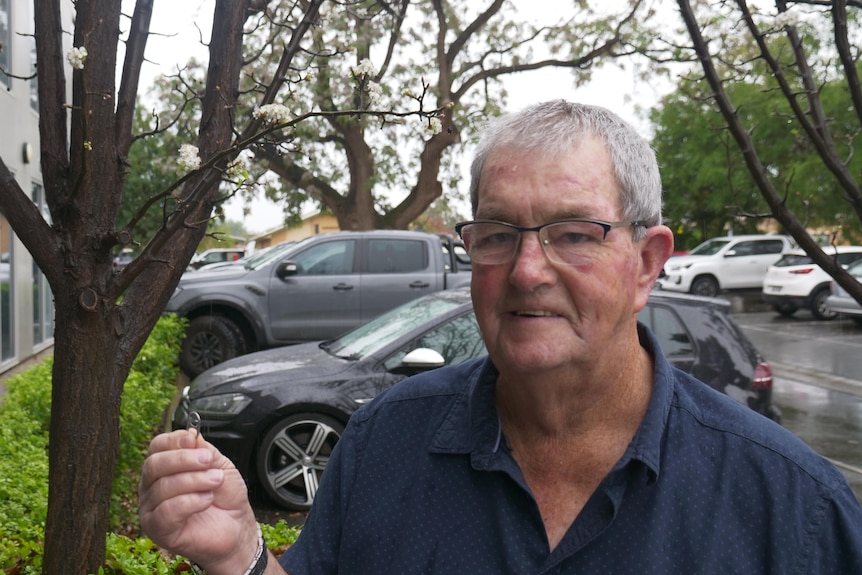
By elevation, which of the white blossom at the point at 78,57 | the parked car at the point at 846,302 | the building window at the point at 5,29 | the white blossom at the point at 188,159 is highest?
the building window at the point at 5,29

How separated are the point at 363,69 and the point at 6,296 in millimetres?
11448

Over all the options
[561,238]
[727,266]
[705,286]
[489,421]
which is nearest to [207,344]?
[489,421]

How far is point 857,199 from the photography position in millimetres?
3459

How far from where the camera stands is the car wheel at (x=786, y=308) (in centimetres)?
2164

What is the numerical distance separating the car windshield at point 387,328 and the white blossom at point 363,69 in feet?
11.4

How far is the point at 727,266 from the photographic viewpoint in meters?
26.0

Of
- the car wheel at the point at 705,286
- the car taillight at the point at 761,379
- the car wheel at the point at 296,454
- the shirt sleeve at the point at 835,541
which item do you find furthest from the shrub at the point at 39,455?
the car wheel at the point at 705,286

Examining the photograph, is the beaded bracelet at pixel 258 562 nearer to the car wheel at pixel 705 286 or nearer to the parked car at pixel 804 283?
the parked car at pixel 804 283

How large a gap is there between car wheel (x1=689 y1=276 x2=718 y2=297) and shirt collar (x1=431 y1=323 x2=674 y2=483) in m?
24.7

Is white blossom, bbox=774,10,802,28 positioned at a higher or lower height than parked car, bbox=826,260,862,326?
higher

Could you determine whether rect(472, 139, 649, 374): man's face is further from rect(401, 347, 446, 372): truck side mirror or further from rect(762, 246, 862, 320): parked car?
rect(762, 246, 862, 320): parked car

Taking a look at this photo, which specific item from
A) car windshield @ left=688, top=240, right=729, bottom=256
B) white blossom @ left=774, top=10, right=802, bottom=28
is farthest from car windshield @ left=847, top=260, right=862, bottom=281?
white blossom @ left=774, top=10, right=802, bottom=28

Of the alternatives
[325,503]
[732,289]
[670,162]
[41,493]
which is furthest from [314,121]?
[325,503]

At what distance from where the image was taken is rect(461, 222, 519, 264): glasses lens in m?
1.71
